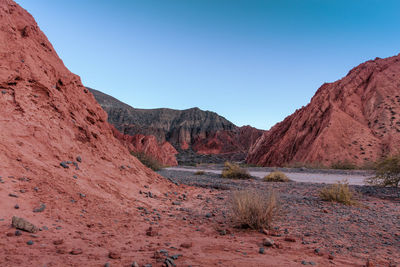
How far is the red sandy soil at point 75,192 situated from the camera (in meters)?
3.11

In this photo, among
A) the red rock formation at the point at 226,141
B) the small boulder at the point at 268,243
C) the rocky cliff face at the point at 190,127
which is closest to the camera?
the small boulder at the point at 268,243

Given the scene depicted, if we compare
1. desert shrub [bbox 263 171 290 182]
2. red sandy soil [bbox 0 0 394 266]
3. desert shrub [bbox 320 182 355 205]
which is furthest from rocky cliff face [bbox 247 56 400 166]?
red sandy soil [bbox 0 0 394 266]

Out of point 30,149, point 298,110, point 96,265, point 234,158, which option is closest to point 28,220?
point 96,265

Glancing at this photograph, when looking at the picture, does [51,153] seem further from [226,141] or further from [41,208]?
[226,141]

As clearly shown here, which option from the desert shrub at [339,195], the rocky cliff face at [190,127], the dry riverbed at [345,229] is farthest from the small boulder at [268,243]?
the rocky cliff face at [190,127]

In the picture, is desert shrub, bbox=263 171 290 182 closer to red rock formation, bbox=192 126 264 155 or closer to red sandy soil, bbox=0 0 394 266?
red sandy soil, bbox=0 0 394 266

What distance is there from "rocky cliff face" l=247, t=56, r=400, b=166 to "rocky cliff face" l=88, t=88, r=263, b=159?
156ft

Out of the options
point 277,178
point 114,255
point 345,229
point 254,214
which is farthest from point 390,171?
point 114,255

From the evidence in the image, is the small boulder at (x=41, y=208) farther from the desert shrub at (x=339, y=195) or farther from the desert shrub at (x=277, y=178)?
the desert shrub at (x=277, y=178)

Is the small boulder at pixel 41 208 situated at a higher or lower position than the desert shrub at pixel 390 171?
lower

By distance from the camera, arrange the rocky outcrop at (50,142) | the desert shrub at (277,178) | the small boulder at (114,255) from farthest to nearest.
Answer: the desert shrub at (277,178)
the rocky outcrop at (50,142)
the small boulder at (114,255)

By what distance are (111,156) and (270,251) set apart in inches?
218

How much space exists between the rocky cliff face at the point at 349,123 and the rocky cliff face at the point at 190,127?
4770 centimetres

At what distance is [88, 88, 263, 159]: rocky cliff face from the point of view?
8900 cm
